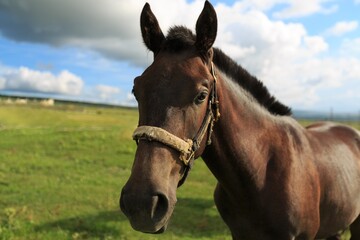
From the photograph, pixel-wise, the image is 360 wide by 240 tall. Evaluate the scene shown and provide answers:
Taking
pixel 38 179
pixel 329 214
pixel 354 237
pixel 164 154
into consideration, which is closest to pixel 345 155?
pixel 329 214

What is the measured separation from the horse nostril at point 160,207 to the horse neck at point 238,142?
964 millimetres

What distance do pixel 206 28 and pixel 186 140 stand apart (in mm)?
929

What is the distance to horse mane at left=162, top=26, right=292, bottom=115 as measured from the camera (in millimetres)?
2850

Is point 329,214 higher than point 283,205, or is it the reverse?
point 283,205

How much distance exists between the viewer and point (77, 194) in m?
11.1

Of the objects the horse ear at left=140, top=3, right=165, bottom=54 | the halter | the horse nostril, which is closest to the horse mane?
the horse ear at left=140, top=3, right=165, bottom=54

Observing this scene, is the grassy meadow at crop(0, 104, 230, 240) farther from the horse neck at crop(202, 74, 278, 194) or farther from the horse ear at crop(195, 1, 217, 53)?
the horse ear at crop(195, 1, 217, 53)

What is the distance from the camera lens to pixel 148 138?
94.0 inches

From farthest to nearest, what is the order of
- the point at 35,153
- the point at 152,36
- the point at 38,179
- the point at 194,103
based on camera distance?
the point at 35,153, the point at 38,179, the point at 152,36, the point at 194,103

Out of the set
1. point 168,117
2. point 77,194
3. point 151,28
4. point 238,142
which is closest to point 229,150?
point 238,142

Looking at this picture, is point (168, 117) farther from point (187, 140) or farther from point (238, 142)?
point (238, 142)

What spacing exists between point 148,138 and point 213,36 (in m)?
1.02

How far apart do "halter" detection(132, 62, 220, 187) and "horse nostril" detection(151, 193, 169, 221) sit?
36 centimetres

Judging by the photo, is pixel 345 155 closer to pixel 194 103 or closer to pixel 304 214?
pixel 304 214
